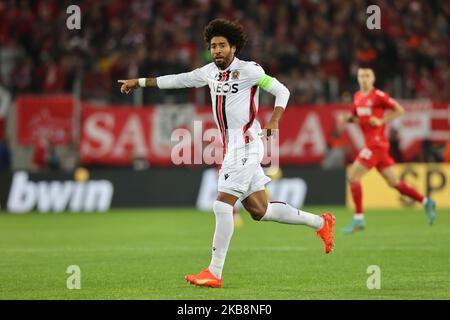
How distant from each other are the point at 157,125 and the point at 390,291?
14052 millimetres

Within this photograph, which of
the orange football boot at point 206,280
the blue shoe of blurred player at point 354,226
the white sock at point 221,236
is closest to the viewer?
the orange football boot at point 206,280

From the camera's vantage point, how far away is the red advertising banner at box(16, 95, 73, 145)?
72.5 ft

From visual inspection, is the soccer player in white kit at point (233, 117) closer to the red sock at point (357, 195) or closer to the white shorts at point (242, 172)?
the white shorts at point (242, 172)

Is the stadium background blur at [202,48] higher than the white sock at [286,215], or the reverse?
the stadium background blur at [202,48]

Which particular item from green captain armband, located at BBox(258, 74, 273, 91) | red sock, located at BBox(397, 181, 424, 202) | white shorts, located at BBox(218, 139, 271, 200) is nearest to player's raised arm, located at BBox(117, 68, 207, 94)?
green captain armband, located at BBox(258, 74, 273, 91)

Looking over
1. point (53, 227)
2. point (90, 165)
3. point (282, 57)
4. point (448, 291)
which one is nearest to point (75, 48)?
point (90, 165)

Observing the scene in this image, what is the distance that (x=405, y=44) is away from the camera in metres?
24.6

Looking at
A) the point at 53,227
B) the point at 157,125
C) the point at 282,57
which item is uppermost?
the point at 282,57

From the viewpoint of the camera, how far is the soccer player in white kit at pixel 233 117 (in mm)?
9461

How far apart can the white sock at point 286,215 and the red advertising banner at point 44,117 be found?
12629 millimetres

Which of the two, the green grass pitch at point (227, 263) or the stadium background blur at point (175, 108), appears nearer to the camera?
the green grass pitch at point (227, 263)

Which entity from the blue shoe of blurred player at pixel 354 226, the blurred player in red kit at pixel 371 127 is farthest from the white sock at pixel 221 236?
the blurred player in red kit at pixel 371 127
